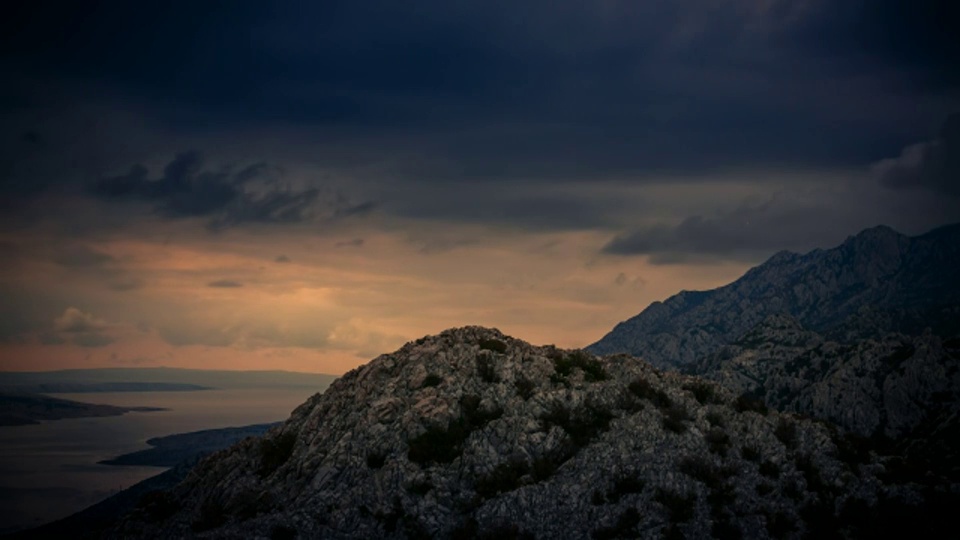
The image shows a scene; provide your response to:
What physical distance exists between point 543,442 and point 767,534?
14.2 metres

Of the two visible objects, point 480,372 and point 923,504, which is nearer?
point 923,504

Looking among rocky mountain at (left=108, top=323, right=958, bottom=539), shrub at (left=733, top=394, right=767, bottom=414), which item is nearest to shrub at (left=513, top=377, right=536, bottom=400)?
rocky mountain at (left=108, top=323, right=958, bottom=539)

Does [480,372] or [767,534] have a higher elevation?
[480,372]

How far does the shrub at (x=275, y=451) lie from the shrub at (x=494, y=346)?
1552cm

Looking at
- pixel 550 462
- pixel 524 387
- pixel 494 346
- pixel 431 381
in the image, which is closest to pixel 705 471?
pixel 550 462

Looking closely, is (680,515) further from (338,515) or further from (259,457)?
(259,457)

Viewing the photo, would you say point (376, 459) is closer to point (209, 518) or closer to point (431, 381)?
point (431, 381)

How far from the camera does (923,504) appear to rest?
39.8 meters

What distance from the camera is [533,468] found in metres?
43.8

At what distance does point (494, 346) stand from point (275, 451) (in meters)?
17.8

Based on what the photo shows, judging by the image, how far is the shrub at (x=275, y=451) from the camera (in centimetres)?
4662

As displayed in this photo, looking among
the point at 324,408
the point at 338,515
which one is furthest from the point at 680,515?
the point at 324,408

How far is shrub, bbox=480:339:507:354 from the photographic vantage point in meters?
54.4

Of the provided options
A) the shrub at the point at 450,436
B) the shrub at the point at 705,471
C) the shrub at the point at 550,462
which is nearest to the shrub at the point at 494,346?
the shrub at the point at 450,436
